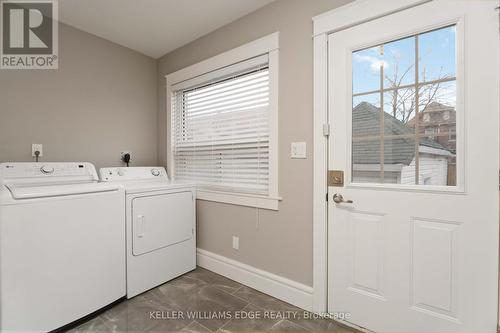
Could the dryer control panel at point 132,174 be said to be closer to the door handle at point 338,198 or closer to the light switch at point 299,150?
the light switch at point 299,150

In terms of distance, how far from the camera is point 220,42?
234 cm

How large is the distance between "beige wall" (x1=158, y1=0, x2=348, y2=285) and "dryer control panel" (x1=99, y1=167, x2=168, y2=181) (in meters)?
1.05

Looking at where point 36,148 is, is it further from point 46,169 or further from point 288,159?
point 288,159

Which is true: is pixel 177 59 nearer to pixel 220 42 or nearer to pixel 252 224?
pixel 220 42

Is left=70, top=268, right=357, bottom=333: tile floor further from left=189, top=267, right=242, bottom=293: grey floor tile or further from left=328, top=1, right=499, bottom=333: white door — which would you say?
left=328, top=1, right=499, bottom=333: white door

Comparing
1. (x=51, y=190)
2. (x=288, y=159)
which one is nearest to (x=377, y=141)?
(x=288, y=159)

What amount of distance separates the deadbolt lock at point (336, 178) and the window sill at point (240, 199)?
45cm

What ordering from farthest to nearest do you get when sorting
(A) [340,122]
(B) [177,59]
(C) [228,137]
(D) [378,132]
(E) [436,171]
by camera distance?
(B) [177,59] < (C) [228,137] < (A) [340,122] < (D) [378,132] < (E) [436,171]

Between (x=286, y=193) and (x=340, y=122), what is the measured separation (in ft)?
2.20

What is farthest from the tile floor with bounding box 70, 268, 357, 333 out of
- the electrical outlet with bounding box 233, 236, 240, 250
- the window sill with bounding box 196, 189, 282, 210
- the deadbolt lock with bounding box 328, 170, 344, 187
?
the deadbolt lock with bounding box 328, 170, 344, 187

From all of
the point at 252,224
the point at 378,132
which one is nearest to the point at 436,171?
the point at 378,132

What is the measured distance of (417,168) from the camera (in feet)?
4.59

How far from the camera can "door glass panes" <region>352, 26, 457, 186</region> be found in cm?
131

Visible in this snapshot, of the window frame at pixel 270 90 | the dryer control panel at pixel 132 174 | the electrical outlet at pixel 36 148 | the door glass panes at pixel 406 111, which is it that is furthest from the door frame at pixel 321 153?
the electrical outlet at pixel 36 148
